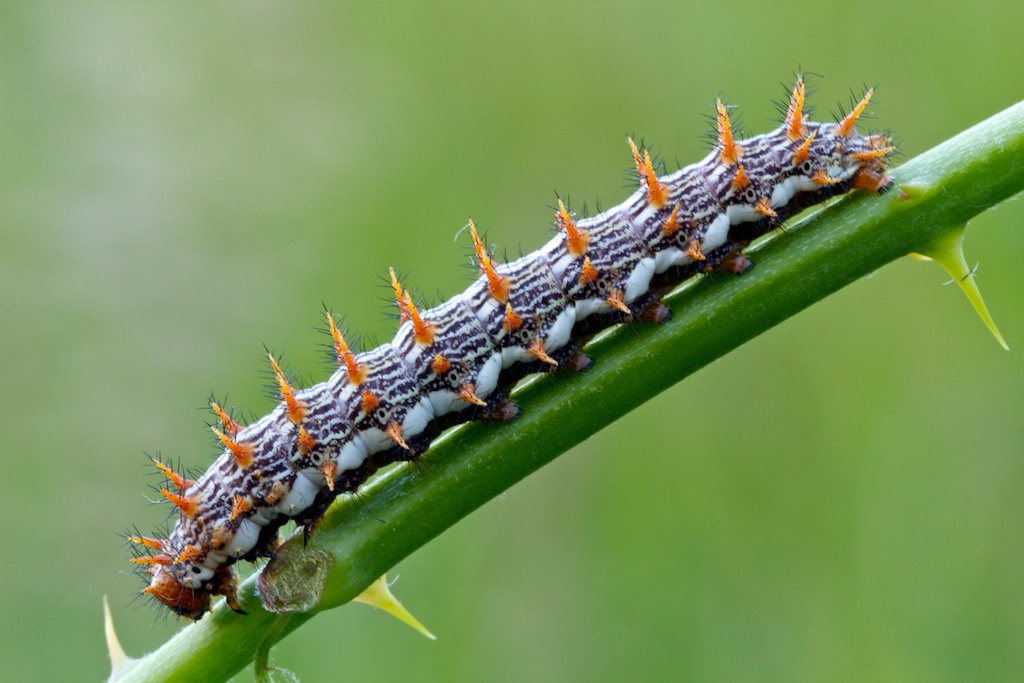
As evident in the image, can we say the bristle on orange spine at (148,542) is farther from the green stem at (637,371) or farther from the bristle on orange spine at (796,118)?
the bristle on orange spine at (796,118)

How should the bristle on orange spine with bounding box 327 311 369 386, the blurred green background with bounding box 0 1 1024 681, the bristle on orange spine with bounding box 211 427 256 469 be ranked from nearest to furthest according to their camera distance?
the bristle on orange spine with bounding box 211 427 256 469 → the bristle on orange spine with bounding box 327 311 369 386 → the blurred green background with bounding box 0 1 1024 681

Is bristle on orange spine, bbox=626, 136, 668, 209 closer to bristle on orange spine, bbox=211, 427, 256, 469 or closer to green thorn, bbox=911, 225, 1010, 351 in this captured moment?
green thorn, bbox=911, 225, 1010, 351

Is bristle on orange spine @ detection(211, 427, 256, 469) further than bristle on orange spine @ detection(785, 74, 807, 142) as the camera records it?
No

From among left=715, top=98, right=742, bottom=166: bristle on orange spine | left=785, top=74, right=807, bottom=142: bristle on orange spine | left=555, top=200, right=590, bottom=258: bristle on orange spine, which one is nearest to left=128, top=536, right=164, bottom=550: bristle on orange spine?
left=555, top=200, right=590, bottom=258: bristle on orange spine

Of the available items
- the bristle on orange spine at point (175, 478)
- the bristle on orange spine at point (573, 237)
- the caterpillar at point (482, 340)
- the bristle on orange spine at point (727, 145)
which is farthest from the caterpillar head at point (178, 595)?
the bristle on orange spine at point (727, 145)

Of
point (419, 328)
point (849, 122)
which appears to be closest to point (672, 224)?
point (849, 122)

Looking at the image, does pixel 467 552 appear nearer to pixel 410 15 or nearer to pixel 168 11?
pixel 410 15

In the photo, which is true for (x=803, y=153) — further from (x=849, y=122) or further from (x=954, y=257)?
(x=954, y=257)

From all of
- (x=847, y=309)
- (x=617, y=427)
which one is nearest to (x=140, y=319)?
(x=617, y=427)
